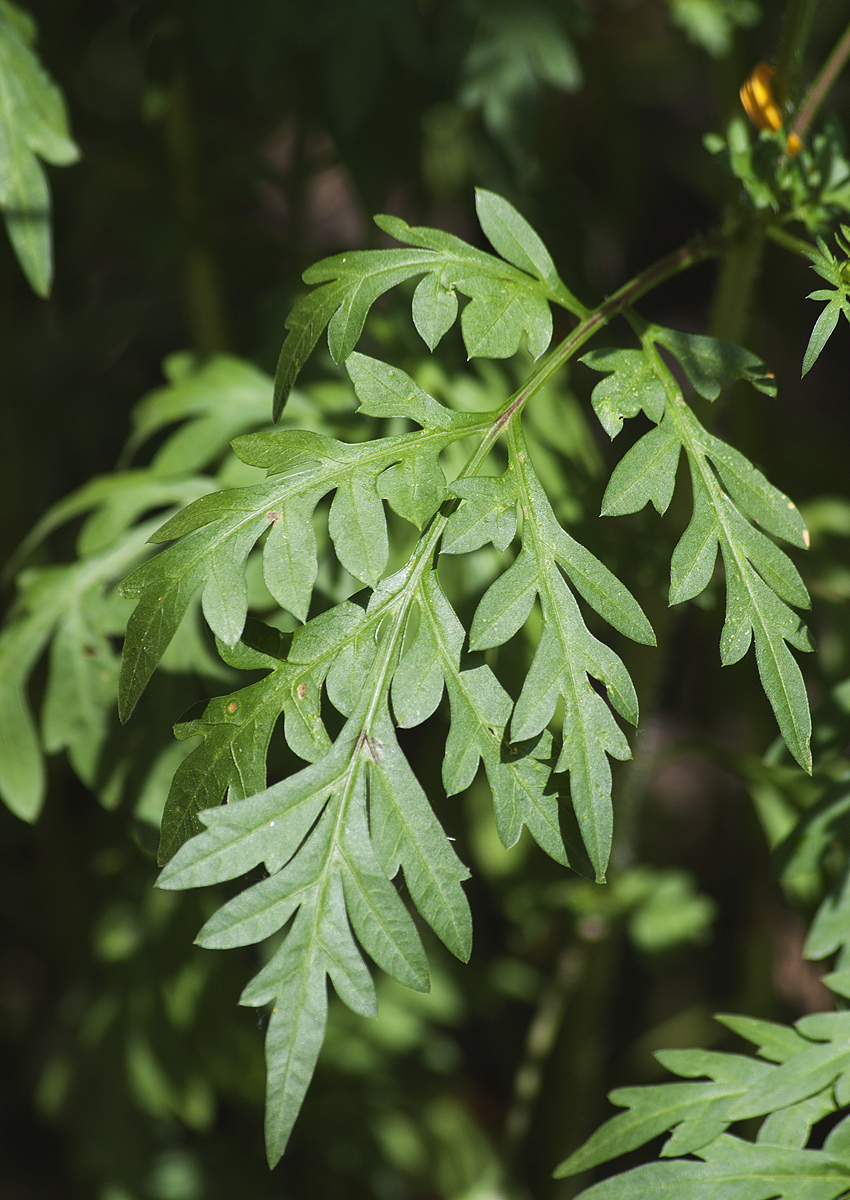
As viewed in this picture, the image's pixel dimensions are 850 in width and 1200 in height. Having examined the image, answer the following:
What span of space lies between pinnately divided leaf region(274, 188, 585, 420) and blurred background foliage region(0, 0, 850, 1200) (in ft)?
0.81

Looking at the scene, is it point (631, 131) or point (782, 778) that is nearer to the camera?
point (782, 778)

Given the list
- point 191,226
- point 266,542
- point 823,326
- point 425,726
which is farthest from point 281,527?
point 425,726

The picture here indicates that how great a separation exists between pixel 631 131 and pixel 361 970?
1.40 meters

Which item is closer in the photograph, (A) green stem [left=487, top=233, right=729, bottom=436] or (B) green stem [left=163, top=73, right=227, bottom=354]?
(A) green stem [left=487, top=233, right=729, bottom=436]

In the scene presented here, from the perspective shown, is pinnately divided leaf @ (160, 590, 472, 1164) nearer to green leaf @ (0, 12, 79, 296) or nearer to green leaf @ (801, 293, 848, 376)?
green leaf @ (801, 293, 848, 376)

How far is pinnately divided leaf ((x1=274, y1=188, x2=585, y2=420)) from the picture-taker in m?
0.61

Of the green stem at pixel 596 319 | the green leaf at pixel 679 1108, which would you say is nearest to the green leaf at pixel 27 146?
the green stem at pixel 596 319

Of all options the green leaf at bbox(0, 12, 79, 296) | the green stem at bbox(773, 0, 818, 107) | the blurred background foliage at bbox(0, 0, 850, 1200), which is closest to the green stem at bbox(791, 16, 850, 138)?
the green stem at bbox(773, 0, 818, 107)

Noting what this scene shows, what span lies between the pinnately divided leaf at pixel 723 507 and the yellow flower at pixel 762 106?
0.22 metres

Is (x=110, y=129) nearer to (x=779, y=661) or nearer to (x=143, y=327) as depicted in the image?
(x=143, y=327)

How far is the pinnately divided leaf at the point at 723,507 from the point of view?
0.58 meters

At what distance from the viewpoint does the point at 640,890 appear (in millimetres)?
1117

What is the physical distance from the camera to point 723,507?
611mm

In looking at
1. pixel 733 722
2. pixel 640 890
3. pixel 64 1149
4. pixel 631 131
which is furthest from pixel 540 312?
pixel 64 1149
